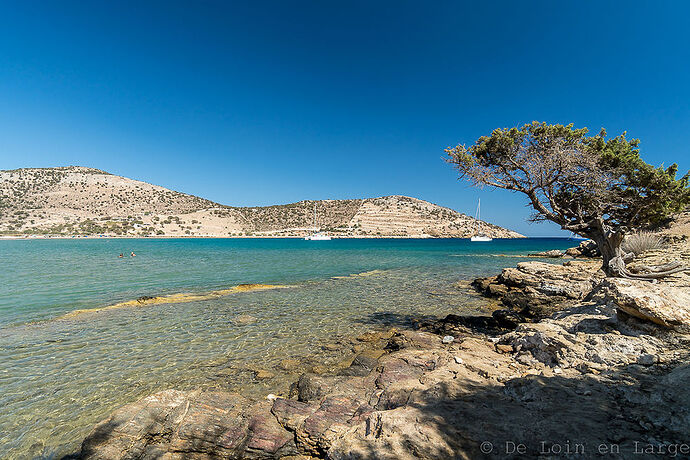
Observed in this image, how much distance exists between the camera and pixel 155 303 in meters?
14.4

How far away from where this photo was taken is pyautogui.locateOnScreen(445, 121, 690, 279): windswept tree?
373 inches

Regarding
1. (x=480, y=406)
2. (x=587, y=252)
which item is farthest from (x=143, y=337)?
(x=587, y=252)

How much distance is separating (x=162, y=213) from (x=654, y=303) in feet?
443

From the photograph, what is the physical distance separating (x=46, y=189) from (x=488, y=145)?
473ft

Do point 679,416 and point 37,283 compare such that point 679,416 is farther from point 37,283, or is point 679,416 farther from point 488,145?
point 37,283

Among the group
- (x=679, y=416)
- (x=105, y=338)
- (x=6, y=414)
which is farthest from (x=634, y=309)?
(x=105, y=338)

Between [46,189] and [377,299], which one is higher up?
[46,189]

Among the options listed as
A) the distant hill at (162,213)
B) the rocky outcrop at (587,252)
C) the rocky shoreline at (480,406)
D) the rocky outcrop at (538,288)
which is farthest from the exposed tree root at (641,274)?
the distant hill at (162,213)

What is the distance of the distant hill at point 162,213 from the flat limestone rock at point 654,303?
113258mm

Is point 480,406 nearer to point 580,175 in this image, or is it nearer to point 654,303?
point 654,303

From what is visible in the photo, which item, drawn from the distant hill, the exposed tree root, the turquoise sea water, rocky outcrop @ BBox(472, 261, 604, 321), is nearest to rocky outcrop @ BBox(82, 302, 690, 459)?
the turquoise sea water

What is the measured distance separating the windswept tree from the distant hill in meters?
109

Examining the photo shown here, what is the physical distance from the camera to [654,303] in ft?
19.2

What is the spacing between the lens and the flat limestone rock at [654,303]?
566 centimetres
